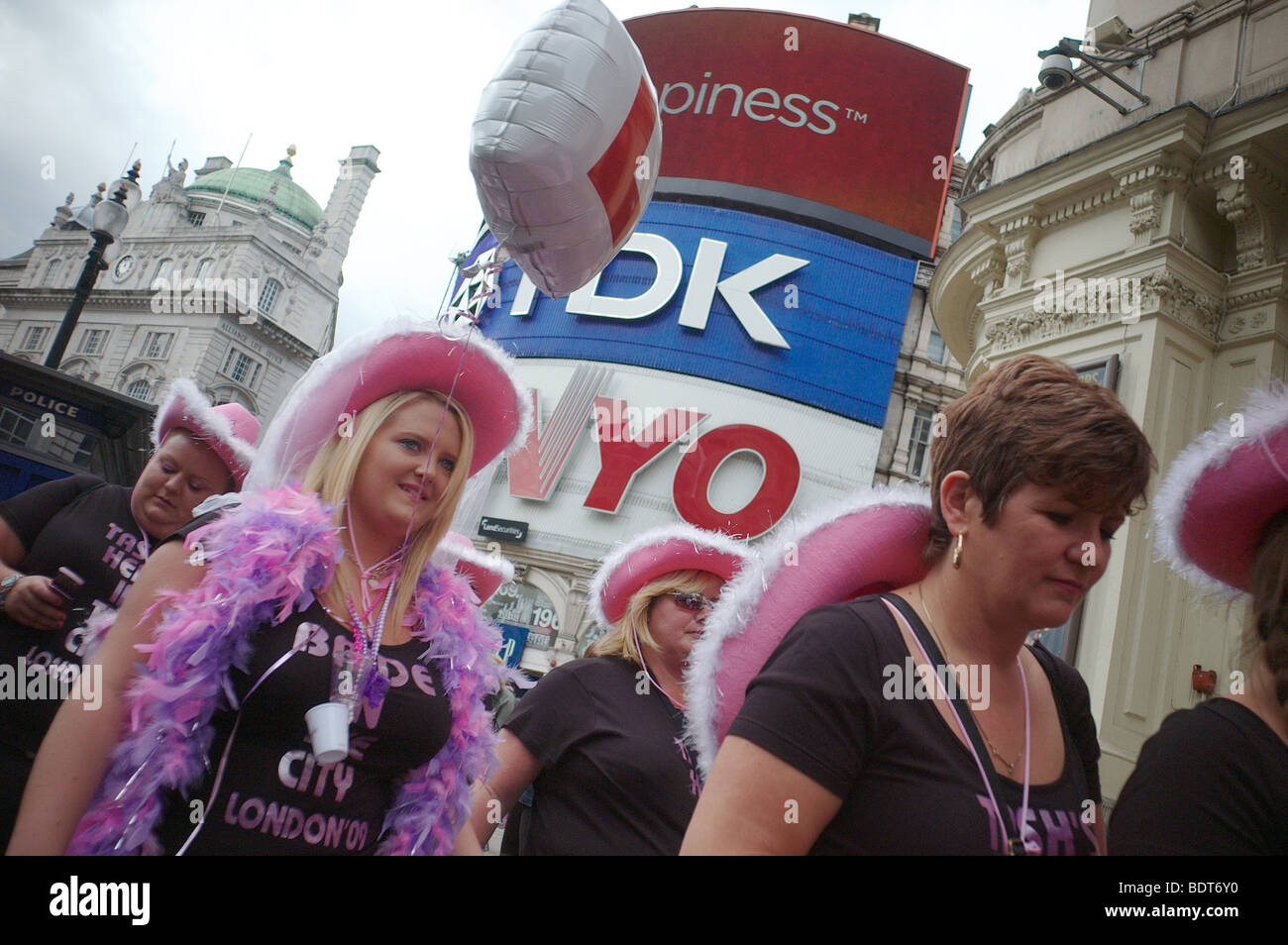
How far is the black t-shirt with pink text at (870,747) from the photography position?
106 cm

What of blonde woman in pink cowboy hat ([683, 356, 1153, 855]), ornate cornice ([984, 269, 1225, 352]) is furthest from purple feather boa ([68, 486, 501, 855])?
ornate cornice ([984, 269, 1225, 352])

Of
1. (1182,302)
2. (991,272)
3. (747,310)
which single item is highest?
(747,310)

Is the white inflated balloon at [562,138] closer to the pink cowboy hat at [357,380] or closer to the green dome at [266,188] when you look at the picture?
the pink cowboy hat at [357,380]

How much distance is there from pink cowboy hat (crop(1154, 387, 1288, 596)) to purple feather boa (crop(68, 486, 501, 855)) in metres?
1.58

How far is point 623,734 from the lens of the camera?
2471 mm

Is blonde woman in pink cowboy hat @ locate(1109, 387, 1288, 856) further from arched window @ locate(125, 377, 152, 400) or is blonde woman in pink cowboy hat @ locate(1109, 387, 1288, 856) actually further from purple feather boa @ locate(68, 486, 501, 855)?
arched window @ locate(125, 377, 152, 400)

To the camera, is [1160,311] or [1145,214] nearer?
[1160,311]

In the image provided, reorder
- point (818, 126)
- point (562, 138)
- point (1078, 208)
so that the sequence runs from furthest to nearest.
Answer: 1. point (818, 126)
2. point (1078, 208)
3. point (562, 138)

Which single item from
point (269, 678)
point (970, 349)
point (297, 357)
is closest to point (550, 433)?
point (970, 349)

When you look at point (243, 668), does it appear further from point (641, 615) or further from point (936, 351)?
point (936, 351)

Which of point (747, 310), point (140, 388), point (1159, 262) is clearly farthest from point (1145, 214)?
point (140, 388)

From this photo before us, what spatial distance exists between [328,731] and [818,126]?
2309cm
